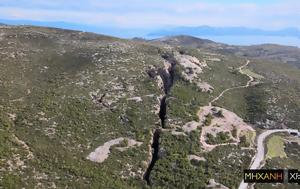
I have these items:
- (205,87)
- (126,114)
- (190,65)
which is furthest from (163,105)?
(190,65)

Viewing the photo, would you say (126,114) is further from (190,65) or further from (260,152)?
(190,65)

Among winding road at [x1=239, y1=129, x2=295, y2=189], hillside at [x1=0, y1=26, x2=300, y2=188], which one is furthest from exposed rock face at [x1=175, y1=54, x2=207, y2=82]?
winding road at [x1=239, y1=129, x2=295, y2=189]

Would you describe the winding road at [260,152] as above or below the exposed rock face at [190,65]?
below

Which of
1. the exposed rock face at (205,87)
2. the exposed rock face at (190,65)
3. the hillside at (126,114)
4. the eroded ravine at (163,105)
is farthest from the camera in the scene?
the exposed rock face at (190,65)

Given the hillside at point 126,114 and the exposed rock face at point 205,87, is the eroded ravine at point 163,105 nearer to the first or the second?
the hillside at point 126,114

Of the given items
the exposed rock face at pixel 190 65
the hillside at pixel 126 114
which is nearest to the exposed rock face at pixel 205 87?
the hillside at pixel 126 114

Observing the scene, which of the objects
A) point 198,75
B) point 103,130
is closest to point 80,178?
point 103,130
